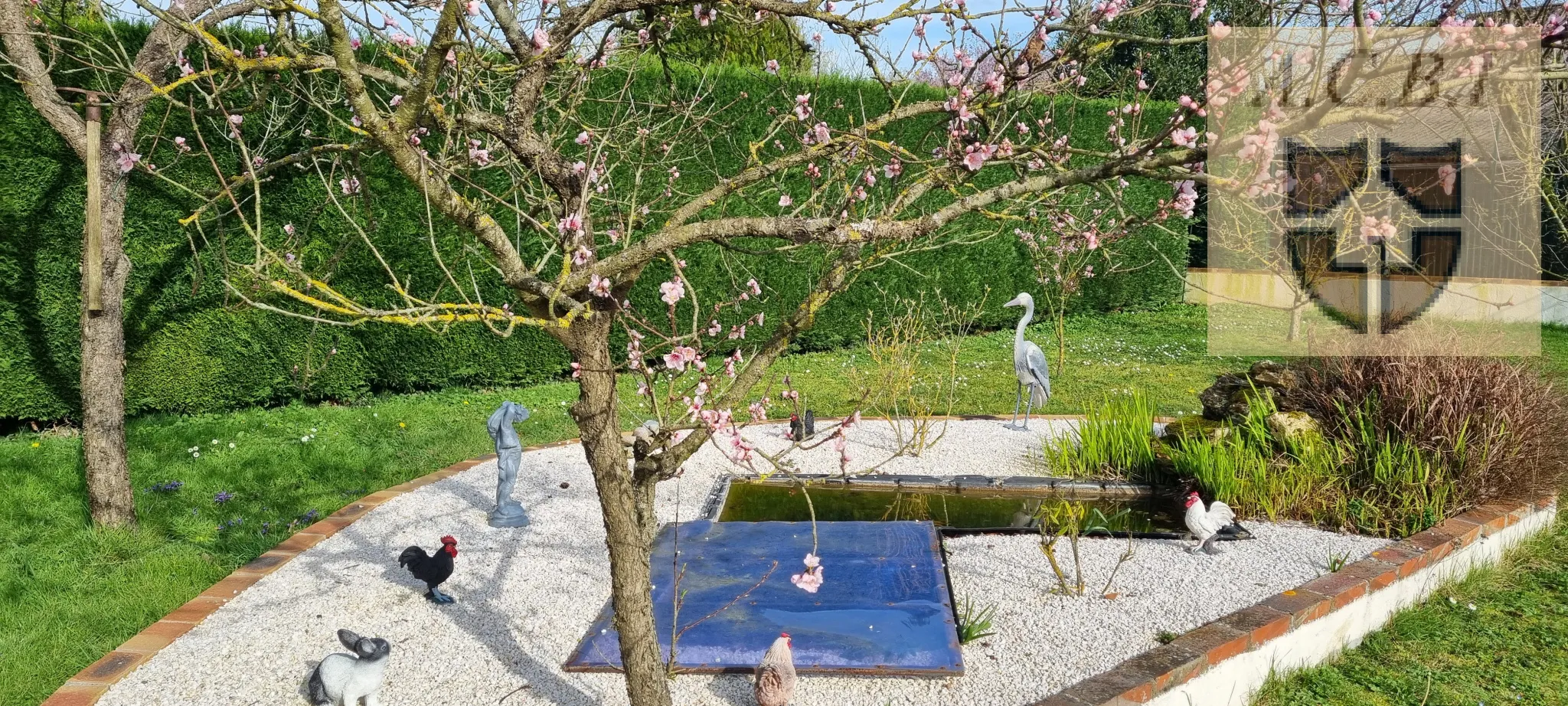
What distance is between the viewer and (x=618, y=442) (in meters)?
2.67

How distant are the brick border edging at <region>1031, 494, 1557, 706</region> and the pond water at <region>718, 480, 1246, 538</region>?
108cm

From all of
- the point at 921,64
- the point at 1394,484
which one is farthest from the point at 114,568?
the point at 1394,484

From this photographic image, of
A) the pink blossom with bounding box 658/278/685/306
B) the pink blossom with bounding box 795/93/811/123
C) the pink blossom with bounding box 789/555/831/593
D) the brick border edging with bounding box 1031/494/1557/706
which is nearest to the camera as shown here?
the pink blossom with bounding box 658/278/685/306

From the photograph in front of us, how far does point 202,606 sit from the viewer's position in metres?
4.21

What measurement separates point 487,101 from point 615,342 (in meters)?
3.32

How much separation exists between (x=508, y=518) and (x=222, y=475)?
7.79 ft

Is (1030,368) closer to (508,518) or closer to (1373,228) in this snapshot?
(508,518)

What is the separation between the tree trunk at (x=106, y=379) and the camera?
5.11 metres

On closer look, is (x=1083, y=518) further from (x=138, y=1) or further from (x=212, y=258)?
(x=212, y=258)

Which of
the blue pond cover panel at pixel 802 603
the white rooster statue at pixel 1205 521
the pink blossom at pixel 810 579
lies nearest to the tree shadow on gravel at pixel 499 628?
the blue pond cover panel at pixel 802 603

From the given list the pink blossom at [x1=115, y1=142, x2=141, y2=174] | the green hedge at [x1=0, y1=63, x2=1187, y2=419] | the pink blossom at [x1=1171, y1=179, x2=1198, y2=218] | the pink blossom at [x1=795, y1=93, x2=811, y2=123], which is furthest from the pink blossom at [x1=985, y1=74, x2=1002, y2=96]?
the pink blossom at [x1=115, y1=142, x2=141, y2=174]

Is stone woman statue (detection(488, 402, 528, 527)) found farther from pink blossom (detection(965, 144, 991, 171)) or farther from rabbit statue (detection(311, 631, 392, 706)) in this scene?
pink blossom (detection(965, 144, 991, 171))

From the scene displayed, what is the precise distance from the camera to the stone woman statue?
5.14m

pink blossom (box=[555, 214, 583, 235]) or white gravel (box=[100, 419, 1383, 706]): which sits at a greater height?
pink blossom (box=[555, 214, 583, 235])
